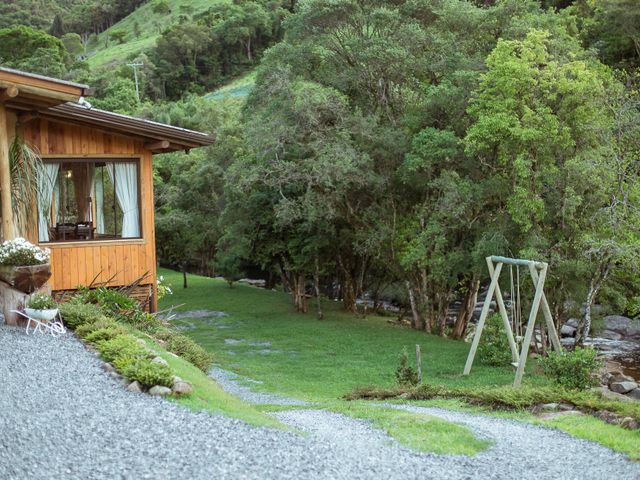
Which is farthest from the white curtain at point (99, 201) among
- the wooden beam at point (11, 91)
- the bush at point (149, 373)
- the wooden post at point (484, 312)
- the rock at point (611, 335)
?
the rock at point (611, 335)

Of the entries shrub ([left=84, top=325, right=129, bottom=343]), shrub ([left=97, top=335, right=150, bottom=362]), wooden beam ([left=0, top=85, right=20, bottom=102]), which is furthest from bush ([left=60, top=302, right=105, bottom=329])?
wooden beam ([left=0, top=85, right=20, bottom=102])

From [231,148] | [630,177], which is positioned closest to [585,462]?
[630,177]

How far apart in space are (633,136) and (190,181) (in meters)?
24.4

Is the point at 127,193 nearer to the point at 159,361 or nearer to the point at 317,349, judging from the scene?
the point at 159,361

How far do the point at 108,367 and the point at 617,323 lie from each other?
24.5m

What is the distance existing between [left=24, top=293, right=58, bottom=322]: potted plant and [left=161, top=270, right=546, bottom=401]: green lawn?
5119 millimetres

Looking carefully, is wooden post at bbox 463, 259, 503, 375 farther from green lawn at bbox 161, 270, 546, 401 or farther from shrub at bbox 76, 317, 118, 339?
shrub at bbox 76, 317, 118, 339

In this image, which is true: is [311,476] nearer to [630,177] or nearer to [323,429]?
[323,429]

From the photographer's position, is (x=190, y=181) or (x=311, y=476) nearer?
(x=311, y=476)

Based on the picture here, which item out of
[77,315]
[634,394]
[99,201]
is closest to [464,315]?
[634,394]

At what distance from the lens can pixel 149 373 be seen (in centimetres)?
905

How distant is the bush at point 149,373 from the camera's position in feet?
29.7

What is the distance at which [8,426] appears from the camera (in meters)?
7.18

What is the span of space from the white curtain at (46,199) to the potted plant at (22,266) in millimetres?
2712
